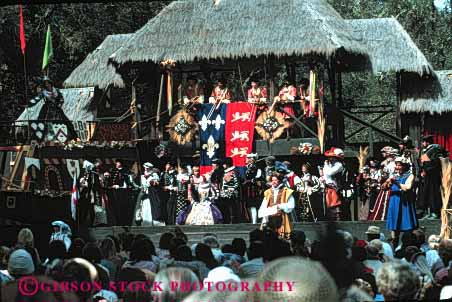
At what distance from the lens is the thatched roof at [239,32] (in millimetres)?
19094

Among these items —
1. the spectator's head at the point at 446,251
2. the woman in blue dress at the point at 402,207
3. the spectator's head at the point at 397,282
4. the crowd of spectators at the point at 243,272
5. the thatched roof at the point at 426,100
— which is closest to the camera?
the crowd of spectators at the point at 243,272

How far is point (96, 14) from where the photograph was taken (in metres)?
27.1

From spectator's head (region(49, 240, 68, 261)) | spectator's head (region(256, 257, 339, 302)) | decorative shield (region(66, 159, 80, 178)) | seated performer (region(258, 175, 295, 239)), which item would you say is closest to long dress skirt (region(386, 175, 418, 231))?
seated performer (region(258, 175, 295, 239))

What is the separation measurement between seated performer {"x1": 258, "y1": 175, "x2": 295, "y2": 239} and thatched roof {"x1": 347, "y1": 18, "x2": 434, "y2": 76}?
575 cm

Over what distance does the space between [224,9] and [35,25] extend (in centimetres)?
809

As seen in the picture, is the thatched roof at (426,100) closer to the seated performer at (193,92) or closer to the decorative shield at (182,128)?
the seated performer at (193,92)

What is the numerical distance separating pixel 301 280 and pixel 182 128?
1572 centimetres

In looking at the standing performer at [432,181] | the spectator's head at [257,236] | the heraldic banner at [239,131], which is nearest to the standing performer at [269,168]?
the heraldic banner at [239,131]

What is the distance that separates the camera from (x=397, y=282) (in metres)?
4.46

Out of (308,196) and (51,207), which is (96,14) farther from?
(308,196)

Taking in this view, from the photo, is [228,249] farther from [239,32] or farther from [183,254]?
[239,32]

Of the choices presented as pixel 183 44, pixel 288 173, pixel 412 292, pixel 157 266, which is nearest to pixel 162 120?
pixel 183 44

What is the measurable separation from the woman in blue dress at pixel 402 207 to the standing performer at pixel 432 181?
1.25 m

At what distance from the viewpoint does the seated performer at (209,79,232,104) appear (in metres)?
18.8
